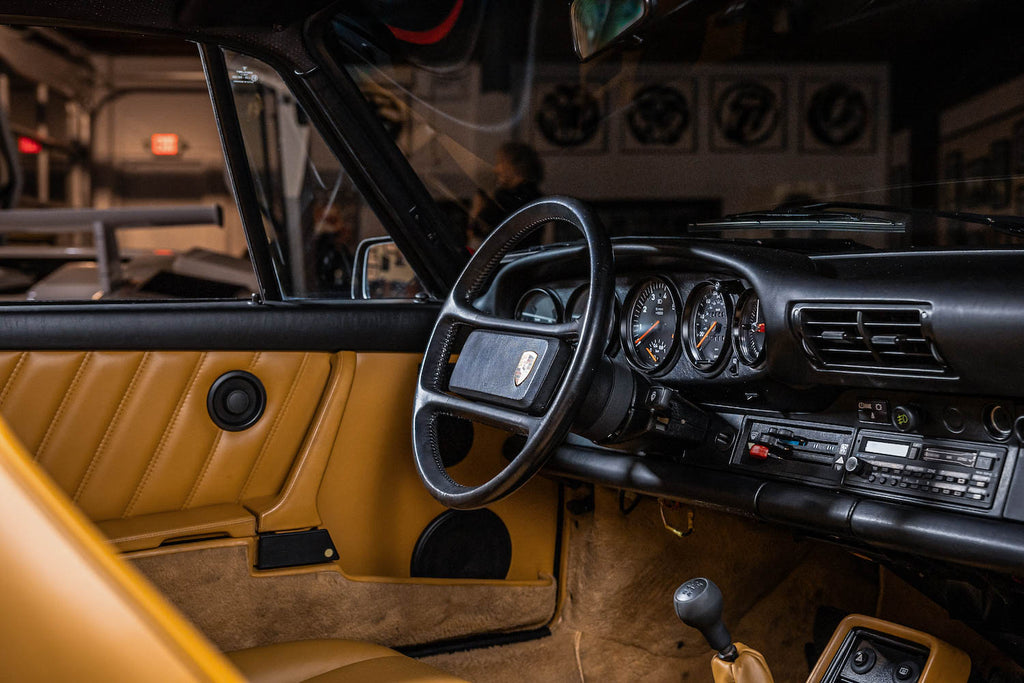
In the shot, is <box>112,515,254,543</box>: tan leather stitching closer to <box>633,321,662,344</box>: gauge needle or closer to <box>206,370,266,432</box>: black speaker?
<box>206,370,266,432</box>: black speaker

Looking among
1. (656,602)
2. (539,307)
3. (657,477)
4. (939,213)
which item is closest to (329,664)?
(657,477)

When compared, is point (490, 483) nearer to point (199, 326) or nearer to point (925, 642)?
point (199, 326)

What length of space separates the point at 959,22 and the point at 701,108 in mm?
1853

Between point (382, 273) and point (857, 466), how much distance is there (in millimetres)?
1205

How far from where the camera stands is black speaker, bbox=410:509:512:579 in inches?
80.1

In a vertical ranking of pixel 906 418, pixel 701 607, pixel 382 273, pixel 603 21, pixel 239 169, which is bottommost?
pixel 701 607

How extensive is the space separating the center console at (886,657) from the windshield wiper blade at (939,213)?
0.85 meters

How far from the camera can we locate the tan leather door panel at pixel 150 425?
5.50 feet

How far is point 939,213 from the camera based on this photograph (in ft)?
4.94

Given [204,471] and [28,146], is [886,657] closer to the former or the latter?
[204,471]

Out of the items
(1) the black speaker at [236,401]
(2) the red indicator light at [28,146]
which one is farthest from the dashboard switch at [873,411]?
(2) the red indicator light at [28,146]

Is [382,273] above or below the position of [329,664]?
above

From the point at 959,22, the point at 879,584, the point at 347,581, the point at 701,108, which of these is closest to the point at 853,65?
the point at 959,22

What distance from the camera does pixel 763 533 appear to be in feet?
7.58
